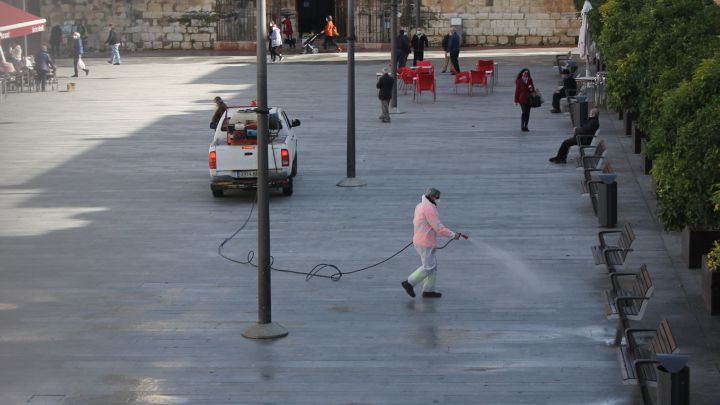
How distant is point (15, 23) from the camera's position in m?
40.9

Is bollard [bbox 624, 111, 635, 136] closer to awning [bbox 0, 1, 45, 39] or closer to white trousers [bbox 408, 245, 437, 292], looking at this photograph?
white trousers [bbox 408, 245, 437, 292]

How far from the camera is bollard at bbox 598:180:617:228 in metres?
21.7

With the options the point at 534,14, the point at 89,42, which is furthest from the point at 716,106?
the point at 89,42

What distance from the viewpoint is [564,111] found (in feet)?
122

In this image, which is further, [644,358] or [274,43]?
[274,43]

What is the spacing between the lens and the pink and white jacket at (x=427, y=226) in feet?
57.8

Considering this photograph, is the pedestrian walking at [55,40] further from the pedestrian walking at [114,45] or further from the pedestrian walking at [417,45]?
the pedestrian walking at [417,45]

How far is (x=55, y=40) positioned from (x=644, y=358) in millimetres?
47806

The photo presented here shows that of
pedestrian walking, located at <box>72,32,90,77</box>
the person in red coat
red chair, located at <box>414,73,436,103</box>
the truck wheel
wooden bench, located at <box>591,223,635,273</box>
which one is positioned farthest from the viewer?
pedestrian walking, located at <box>72,32,90,77</box>

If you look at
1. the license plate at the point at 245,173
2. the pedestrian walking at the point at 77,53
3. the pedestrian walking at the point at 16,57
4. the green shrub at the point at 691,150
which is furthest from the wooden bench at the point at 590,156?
the pedestrian walking at the point at 16,57

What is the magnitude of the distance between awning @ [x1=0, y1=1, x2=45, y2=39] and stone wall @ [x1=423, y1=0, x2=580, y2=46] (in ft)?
71.2

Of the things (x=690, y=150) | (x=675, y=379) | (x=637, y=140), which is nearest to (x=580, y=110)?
(x=637, y=140)

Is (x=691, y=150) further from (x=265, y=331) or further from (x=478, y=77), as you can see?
(x=478, y=77)

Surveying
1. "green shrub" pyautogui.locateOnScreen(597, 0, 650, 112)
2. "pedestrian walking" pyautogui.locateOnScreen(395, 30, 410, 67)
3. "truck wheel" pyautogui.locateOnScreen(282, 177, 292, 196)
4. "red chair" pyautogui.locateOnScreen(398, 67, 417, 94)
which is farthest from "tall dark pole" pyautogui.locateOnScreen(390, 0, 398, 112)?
"truck wheel" pyautogui.locateOnScreen(282, 177, 292, 196)
